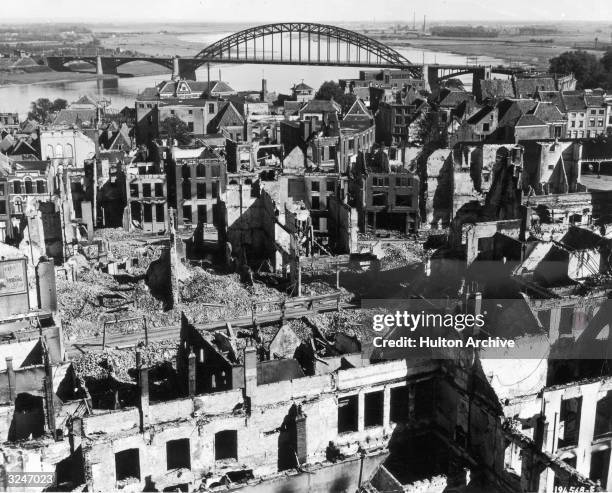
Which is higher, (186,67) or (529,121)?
(186,67)

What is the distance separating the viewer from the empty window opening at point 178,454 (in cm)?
2666

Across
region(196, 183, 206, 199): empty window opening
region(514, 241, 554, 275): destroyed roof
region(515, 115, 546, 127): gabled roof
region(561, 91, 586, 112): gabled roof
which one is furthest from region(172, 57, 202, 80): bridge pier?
region(514, 241, 554, 275): destroyed roof

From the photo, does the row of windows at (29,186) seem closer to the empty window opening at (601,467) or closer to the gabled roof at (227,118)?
the gabled roof at (227,118)

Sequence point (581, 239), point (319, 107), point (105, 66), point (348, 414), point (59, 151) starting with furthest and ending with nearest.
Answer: point (105, 66)
point (319, 107)
point (59, 151)
point (581, 239)
point (348, 414)

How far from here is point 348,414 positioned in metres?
29.8

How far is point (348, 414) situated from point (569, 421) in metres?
7.95

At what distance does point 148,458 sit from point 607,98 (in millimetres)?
90287

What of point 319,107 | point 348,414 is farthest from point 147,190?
point 319,107

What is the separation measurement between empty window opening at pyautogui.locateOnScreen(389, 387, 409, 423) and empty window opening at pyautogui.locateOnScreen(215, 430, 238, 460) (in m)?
6.02

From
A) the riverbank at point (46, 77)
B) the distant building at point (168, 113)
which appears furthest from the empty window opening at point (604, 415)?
the riverbank at point (46, 77)

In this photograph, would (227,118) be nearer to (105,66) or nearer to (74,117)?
(74,117)

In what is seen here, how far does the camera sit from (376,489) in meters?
25.4

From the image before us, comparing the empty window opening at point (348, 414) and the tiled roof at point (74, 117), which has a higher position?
the tiled roof at point (74, 117)

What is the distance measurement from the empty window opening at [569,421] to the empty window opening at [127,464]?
47.1ft
